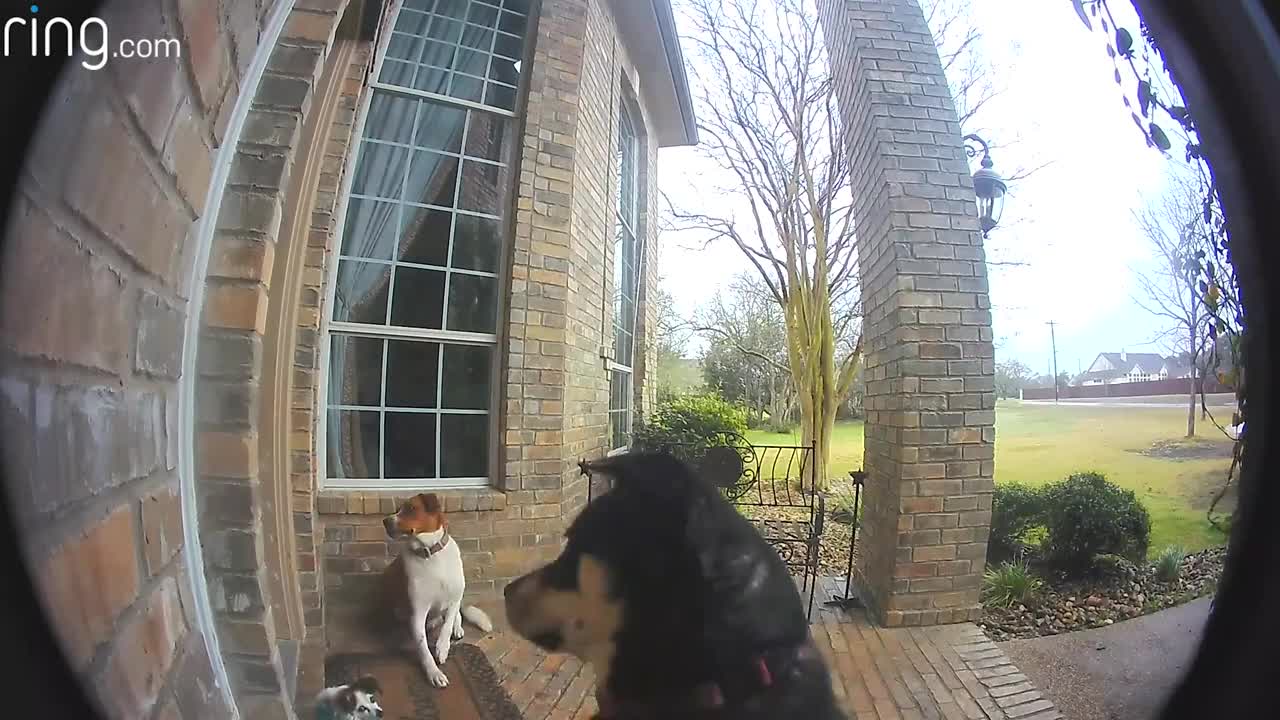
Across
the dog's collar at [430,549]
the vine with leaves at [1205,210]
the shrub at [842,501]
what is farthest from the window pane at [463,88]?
the vine with leaves at [1205,210]

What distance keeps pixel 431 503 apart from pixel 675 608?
0.94ft

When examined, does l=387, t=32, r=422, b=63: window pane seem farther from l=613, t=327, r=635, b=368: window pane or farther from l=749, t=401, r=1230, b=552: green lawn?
l=749, t=401, r=1230, b=552: green lawn

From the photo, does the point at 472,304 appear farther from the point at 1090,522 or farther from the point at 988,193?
the point at 1090,522

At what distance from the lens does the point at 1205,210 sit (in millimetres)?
631

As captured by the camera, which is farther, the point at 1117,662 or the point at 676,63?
the point at 676,63

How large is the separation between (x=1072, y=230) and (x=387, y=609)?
875 millimetres

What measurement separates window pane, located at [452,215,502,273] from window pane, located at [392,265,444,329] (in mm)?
32

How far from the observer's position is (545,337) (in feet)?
2.23

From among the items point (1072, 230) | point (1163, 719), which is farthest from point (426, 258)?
point (1163, 719)

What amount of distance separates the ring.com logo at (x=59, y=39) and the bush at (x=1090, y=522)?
101 centimetres

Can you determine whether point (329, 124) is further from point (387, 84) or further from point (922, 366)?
point (922, 366)

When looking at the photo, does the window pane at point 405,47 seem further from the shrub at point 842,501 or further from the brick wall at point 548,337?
the shrub at point 842,501

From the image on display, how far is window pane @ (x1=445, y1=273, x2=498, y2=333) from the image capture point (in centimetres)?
66

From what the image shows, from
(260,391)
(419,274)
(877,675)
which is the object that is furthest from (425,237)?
(877,675)
